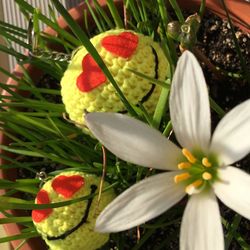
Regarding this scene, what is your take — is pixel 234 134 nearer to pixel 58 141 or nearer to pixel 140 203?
pixel 140 203

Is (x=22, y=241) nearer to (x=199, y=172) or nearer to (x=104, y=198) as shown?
(x=104, y=198)

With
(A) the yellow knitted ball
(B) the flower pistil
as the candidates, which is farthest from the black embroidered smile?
(B) the flower pistil

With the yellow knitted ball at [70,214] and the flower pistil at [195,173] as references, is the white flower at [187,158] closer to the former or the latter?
the flower pistil at [195,173]

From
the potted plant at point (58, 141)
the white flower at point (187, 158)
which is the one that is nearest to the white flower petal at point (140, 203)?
the white flower at point (187, 158)

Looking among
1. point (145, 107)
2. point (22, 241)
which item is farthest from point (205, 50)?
point (22, 241)

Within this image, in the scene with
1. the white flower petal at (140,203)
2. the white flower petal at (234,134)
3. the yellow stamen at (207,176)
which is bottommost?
the white flower petal at (140,203)

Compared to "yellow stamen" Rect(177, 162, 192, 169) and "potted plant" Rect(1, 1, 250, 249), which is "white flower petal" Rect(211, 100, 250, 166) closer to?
"yellow stamen" Rect(177, 162, 192, 169)

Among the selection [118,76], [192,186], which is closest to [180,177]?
[192,186]
